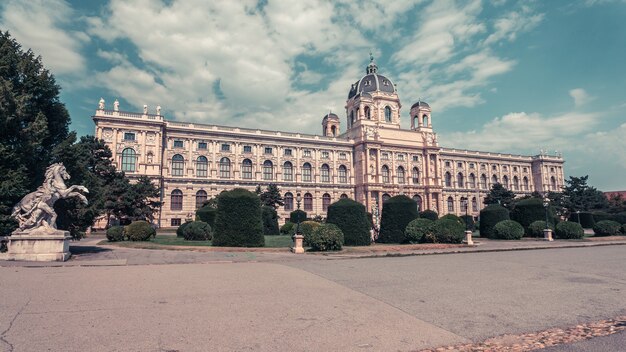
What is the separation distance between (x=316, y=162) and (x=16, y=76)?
5249 cm

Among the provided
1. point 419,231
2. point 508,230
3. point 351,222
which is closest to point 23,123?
point 351,222

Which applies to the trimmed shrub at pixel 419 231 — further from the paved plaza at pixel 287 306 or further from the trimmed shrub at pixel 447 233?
the paved plaza at pixel 287 306

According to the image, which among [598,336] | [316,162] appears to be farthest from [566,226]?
[316,162]

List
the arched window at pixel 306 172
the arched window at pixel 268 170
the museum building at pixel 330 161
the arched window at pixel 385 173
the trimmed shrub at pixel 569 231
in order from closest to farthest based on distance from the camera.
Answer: the trimmed shrub at pixel 569 231, the museum building at pixel 330 161, the arched window at pixel 268 170, the arched window at pixel 306 172, the arched window at pixel 385 173

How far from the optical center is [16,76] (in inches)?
603

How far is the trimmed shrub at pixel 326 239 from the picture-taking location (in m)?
18.1

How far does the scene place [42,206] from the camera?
43.9ft

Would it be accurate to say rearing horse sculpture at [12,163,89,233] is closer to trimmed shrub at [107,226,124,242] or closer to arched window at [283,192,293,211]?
trimmed shrub at [107,226,124,242]

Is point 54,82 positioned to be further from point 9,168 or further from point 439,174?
point 439,174

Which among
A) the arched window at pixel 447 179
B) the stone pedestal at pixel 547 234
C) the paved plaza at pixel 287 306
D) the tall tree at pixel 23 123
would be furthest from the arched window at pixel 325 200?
the paved plaza at pixel 287 306

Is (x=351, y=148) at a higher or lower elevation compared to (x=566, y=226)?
higher

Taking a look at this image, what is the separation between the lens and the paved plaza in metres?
4.81

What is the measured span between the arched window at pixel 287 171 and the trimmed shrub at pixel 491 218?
38.8 meters

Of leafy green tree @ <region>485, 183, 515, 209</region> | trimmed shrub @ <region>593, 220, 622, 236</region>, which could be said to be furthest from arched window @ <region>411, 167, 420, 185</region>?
trimmed shrub @ <region>593, 220, 622, 236</region>
